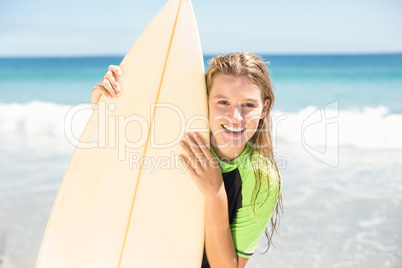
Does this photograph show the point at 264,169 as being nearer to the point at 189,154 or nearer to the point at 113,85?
the point at 189,154

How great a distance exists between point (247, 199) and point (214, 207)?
14 cm

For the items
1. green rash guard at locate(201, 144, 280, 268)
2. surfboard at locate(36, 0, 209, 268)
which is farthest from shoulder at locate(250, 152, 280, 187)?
surfboard at locate(36, 0, 209, 268)

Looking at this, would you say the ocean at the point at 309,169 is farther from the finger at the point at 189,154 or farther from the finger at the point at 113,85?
the finger at the point at 113,85

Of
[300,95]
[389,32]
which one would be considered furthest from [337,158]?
[389,32]

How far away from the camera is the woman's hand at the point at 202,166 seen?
5.39ft

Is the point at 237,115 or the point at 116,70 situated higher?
the point at 116,70

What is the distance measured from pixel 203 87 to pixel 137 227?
668mm

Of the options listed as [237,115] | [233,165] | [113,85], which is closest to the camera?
[237,115]

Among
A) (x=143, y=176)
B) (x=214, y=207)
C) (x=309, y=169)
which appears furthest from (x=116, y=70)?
(x=309, y=169)

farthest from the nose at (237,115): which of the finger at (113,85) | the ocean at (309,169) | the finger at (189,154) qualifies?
the ocean at (309,169)

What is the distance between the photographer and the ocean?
377cm

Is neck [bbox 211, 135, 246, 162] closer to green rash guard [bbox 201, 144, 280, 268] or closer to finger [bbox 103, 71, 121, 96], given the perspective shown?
green rash guard [bbox 201, 144, 280, 268]

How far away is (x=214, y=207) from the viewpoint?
1.65 meters

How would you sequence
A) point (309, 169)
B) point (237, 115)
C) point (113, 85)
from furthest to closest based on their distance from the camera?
point (309, 169) < point (113, 85) < point (237, 115)
